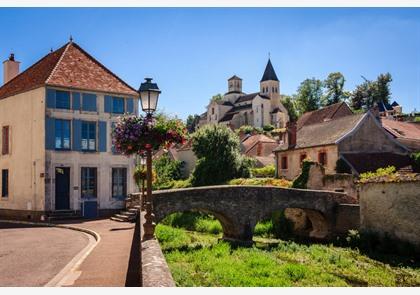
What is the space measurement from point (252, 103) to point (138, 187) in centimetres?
7053

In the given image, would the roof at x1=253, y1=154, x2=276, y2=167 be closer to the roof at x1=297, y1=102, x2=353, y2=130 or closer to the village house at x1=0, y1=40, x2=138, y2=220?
the roof at x1=297, y1=102, x2=353, y2=130

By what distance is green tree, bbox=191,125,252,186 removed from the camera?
39.9 metres

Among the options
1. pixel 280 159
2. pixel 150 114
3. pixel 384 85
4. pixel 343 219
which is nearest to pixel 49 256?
pixel 150 114

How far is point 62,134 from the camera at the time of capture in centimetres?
2422

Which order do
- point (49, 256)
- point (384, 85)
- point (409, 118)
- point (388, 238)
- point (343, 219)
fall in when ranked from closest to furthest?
point (49, 256) → point (388, 238) → point (343, 219) → point (409, 118) → point (384, 85)

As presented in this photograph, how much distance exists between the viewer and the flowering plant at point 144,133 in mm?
11453

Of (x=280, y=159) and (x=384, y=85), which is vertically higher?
(x=384, y=85)

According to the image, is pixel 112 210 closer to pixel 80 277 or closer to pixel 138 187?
pixel 138 187

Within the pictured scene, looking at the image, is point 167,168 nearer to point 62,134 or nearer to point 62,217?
point 62,134

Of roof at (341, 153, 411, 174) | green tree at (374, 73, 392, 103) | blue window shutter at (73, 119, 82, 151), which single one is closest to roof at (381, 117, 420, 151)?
roof at (341, 153, 411, 174)

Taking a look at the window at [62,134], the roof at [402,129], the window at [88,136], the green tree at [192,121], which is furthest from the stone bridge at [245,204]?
the green tree at [192,121]

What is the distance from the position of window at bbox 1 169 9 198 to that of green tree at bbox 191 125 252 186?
663 inches

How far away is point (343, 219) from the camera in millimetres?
24938

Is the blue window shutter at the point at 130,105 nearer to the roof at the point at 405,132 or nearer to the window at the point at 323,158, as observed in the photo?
the window at the point at 323,158
